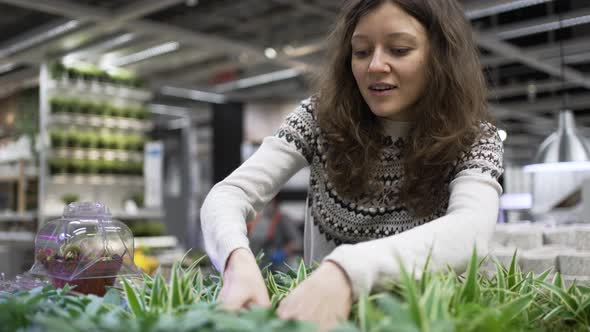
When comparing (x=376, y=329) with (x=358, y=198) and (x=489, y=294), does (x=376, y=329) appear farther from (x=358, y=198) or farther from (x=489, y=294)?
(x=358, y=198)

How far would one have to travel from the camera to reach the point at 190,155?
15.3 m

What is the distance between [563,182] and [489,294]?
24.3 ft

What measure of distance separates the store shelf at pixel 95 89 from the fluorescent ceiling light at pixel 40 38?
0.56 metres

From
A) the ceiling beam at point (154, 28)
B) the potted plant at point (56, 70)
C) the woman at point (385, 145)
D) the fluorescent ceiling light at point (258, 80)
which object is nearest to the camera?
the woman at point (385, 145)

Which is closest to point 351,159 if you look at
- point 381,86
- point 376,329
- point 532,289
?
point 381,86

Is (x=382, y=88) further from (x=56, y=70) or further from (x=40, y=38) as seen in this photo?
(x=56, y=70)

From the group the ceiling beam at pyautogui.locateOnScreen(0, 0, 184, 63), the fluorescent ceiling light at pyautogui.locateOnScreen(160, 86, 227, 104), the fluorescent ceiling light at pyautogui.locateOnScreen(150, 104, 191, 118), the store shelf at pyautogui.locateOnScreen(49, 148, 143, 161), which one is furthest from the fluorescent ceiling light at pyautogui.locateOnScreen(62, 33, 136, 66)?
the fluorescent ceiling light at pyautogui.locateOnScreen(150, 104, 191, 118)

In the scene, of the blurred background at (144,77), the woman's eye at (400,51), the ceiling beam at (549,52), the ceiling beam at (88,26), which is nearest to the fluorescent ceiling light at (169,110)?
the blurred background at (144,77)

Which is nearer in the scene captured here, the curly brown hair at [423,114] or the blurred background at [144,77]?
the curly brown hair at [423,114]

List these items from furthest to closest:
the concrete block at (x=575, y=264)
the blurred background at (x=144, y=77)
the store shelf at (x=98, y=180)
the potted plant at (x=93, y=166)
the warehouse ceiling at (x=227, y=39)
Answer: the potted plant at (x=93, y=166), the store shelf at (x=98, y=180), the blurred background at (x=144, y=77), the warehouse ceiling at (x=227, y=39), the concrete block at (x=575, y=264)

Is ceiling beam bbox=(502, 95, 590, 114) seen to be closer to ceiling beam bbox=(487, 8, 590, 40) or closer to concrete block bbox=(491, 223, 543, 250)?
ceiling beam bbox=(487, 8, 590, 40)

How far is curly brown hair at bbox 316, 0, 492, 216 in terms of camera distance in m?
1.24

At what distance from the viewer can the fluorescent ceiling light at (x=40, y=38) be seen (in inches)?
273

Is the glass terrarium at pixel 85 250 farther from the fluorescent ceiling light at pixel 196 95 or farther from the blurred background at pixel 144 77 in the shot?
the fluorescent ceiling light at pixel 196 95
